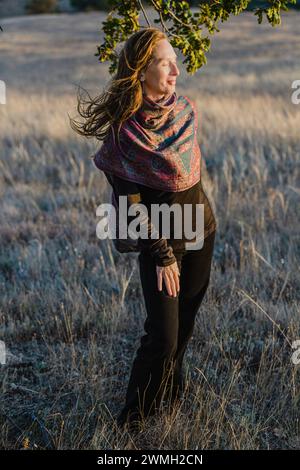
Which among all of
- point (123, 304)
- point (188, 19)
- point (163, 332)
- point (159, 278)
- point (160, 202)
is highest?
point (188, 19)

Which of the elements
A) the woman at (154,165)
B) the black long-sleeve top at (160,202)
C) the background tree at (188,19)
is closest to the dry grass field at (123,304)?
the woman at (154,165)

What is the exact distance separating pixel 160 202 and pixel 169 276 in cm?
36

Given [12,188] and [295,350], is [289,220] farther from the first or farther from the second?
[12,188]

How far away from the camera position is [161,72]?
2.69 m

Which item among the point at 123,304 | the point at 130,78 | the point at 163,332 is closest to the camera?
the point at 130,78

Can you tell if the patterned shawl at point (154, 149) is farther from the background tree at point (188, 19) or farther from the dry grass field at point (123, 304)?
the dry grass field at point (123, 304)

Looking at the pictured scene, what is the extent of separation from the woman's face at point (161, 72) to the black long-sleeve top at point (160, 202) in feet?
1.39

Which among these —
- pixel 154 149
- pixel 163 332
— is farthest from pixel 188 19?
pixel 163 332

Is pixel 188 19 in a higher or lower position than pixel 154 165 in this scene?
higher

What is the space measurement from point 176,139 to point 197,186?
30 cm

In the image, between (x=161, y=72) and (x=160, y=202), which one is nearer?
(x=161, y=72)

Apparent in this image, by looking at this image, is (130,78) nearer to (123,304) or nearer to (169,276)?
(169,276)

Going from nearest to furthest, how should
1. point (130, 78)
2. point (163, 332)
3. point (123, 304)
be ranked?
point (130, 78) → point (163, 332) → point (123, 304)

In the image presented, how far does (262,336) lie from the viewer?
160 inches
